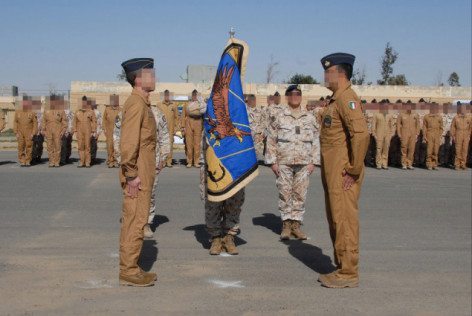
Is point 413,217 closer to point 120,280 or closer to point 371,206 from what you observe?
point 371,206

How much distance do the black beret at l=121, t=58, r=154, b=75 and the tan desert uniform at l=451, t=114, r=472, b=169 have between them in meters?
14.7

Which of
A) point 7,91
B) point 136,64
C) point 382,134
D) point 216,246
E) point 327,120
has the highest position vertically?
point 136,64

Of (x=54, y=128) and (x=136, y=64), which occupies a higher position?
(x=136, y=64)

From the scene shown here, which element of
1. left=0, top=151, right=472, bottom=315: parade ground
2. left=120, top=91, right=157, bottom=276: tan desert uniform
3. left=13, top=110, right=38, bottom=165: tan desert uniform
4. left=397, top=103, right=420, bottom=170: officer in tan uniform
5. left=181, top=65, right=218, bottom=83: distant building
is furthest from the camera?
left=181, top=65, right=218, bottom=83: distant building

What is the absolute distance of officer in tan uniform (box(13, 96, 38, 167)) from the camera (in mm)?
16875

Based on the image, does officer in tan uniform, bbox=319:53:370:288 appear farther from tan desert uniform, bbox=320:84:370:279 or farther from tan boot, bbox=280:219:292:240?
tan boot, bbox=280:219:292:240

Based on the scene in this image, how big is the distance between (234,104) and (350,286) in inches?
97.0

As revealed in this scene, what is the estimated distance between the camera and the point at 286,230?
8.03m

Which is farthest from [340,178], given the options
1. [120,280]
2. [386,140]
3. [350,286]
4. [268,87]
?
[268,87]

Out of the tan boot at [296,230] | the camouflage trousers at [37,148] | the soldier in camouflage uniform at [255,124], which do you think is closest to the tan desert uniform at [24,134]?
the camouflage trousers at [37,148]

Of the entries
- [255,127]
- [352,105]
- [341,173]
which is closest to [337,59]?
[352,105]

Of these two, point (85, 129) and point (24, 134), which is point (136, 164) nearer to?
point (85, 129)

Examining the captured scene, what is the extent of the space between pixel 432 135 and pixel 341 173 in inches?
539

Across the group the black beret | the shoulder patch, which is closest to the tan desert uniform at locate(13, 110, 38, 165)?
the black beret
